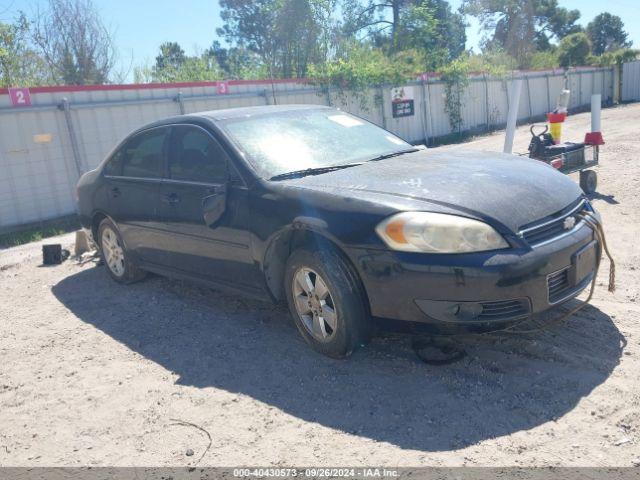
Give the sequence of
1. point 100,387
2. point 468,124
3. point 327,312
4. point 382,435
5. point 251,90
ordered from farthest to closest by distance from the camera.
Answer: point 468,124, point 251,90, point 100,387, point 327,312, point 382,435

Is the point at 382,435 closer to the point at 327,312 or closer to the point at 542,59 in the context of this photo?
the point at 327,312

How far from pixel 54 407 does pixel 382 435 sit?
207 cm

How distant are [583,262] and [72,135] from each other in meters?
9.04

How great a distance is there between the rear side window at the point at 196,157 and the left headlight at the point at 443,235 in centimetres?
162

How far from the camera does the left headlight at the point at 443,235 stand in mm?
3143

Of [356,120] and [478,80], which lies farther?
[478,80]

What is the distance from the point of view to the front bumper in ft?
10.2

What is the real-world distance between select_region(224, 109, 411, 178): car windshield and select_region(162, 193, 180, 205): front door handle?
28.6 inches

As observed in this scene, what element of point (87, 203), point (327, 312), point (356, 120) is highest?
point (356, 120)

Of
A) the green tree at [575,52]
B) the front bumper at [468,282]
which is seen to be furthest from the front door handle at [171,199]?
the green tree at [575,52]

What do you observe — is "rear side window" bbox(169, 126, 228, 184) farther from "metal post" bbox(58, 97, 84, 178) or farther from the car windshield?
"metal post" bbox(58, 97, 84, 178)

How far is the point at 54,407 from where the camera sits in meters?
3.62

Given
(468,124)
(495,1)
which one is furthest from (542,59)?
(468,124)

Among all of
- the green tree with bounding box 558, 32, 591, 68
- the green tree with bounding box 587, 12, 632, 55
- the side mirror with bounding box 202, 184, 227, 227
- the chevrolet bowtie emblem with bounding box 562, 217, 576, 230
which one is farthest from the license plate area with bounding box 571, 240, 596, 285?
the green tree with bounding box 587, 12, 632, 55
